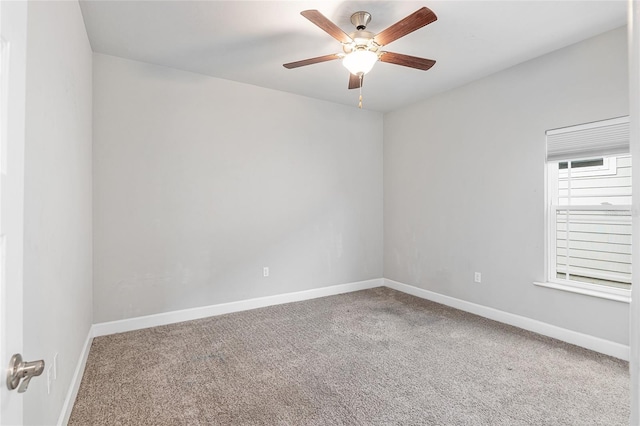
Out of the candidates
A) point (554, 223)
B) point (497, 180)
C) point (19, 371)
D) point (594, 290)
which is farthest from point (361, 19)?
point (594, 290)

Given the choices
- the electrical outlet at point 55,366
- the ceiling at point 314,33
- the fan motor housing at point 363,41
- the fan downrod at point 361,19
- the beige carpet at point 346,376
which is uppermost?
the ceiling at point 314,33

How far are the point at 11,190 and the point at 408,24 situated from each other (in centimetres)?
224

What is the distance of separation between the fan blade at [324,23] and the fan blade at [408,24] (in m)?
0.26

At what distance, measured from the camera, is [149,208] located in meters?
3.40

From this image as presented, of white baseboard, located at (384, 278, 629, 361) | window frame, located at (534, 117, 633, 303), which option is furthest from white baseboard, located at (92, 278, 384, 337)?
window frame, located at (534, 117, 633, 303)

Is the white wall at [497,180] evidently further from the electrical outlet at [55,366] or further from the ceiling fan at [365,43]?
the electrical outlet at [55,366]

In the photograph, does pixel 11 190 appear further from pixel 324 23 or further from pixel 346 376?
pixel 346 376

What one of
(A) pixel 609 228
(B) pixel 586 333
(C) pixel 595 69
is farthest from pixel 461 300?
(C) pixel 595 69

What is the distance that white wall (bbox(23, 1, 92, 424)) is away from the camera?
4.45ft

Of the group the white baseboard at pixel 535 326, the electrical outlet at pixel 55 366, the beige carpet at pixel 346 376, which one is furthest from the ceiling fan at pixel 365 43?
the white baseboard at pixel 535 326

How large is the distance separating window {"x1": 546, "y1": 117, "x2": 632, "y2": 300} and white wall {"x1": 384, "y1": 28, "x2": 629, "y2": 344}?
0.10 m

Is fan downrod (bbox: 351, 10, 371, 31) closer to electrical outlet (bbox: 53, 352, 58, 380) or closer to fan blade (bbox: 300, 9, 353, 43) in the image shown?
fan blade (bbox: 300, 9, 353, 43)

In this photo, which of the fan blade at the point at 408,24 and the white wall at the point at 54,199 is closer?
the white wall at the point at 54,199

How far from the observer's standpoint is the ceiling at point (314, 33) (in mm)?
2422
